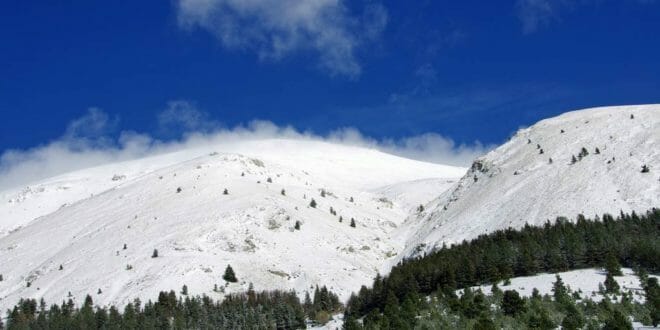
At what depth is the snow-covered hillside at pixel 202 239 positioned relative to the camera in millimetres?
106188

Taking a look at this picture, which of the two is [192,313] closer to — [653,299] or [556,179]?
[653,299]

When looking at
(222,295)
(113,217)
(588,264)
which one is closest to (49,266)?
(113,217)

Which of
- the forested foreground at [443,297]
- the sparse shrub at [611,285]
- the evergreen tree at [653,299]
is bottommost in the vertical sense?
the evergreen tree at [653,299]

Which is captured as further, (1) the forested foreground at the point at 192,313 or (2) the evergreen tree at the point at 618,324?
(1) the forested foreground at the point at 192,313

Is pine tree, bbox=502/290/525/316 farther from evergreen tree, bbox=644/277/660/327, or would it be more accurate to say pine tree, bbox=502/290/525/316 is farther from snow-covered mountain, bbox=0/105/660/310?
snow-covered mountain, bbox=0/105/660/310

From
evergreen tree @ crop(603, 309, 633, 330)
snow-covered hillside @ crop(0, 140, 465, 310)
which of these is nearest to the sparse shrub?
evergreen tree @ crop(603, 309, 633, 330)

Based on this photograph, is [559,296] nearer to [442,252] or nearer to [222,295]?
[442,252]

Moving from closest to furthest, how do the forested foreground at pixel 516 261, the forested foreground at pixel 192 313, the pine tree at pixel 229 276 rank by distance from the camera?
the forested foreground at pixel 516 261
the forested foreground at pixel 192 313
the pine tree at pixel 229 276

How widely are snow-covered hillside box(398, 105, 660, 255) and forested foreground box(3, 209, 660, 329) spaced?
32.4ft

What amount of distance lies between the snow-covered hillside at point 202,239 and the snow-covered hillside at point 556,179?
→ 14.6 metres

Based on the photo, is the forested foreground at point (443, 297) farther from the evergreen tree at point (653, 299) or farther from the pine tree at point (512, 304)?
the evergreen tree at point (653, 299)

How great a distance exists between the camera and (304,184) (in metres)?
176

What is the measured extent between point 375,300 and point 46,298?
51109 mm

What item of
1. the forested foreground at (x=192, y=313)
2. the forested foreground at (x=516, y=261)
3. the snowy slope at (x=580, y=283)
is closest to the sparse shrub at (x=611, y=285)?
the forested foreground at (x=516, y=261)
